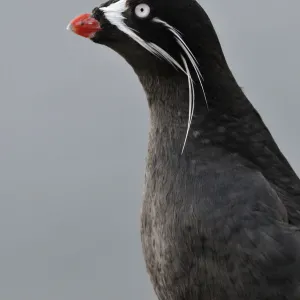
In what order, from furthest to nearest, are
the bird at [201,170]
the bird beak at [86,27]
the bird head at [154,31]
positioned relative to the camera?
the bird beak at [86,27], the bird head at [154,31], the bird at [201,170]

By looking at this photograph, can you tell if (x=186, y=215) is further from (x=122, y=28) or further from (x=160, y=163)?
(x=122, y=28)

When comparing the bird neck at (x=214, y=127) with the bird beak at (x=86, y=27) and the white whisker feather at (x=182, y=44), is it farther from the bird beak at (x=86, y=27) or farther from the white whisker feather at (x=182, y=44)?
the bird beak at (x=86, y=27)

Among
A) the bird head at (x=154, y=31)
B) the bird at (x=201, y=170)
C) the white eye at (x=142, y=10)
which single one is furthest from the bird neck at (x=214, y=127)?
the white eye at (x=142, y=10)

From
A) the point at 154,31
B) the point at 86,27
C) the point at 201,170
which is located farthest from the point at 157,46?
the point at 201,170

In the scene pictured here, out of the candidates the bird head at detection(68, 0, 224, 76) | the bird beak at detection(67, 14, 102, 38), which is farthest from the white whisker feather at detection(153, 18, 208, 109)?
the bird beak at detection(67, 14, 102, 38)

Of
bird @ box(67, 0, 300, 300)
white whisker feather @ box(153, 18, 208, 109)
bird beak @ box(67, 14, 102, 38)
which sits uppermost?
bird beak @ box(67, 14, 102, 38)

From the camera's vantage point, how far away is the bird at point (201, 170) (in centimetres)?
329

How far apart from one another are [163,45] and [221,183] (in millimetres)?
693

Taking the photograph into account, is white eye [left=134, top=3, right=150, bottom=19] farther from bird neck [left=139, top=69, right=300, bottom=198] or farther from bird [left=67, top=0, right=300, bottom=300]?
bird neck [left=139, top=69, right=300, bottom=198]

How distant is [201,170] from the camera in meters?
3.49

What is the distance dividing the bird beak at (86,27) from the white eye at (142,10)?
21cm

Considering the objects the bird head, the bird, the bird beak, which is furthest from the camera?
the bird beak

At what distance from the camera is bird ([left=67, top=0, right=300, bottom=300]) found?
10.8 ft

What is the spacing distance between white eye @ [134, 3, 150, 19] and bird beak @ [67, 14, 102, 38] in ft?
0.68
